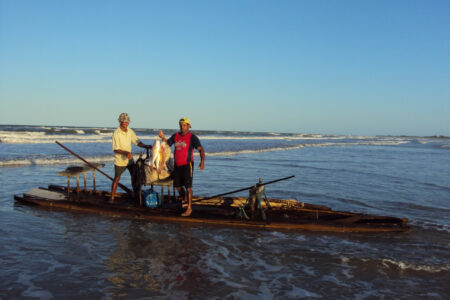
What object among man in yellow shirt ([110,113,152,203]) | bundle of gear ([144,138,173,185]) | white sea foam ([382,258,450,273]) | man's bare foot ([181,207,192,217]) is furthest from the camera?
man in yellow shirt ([110,113,152,203])

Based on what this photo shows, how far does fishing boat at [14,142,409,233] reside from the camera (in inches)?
274

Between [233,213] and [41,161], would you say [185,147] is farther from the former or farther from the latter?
[41,161]

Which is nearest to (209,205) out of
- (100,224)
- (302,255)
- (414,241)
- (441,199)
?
(100,224)

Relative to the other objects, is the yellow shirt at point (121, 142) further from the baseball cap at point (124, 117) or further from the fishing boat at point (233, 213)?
the fishing boat at point (233, 213)

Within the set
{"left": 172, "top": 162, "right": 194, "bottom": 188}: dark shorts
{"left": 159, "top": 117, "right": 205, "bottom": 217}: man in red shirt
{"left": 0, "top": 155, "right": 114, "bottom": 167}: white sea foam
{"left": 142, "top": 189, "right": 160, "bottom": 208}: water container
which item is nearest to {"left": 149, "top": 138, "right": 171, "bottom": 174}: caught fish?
{"left": 159, "top": 117, "right": 205, "bottom": 217}: man in red shirt

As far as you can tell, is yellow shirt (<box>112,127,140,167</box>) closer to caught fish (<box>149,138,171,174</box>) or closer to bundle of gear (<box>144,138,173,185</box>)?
bundle of gear (<box>144,138,173,185</box>)

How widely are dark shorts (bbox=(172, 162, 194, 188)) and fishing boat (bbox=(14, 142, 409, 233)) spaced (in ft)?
0.66

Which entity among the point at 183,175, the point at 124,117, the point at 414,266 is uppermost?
the point at 124,117

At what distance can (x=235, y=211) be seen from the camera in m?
7.79

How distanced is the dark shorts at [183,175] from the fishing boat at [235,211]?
0.66 feet

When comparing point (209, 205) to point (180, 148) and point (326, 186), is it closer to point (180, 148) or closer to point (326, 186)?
point (180, 148)

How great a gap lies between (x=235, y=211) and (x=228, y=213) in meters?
0.21

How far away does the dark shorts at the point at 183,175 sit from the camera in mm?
7398

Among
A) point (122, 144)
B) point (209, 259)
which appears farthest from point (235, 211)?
point (122, 144)
